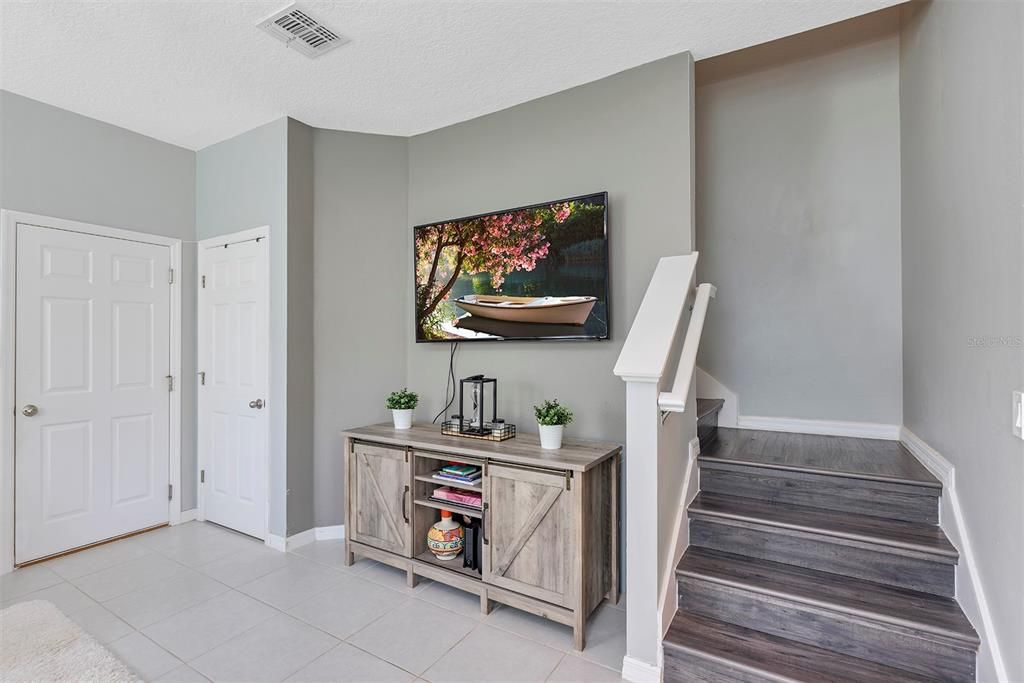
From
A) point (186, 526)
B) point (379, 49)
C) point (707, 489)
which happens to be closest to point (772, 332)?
point (707, 489)

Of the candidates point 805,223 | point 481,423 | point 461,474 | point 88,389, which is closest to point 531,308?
point 481,423

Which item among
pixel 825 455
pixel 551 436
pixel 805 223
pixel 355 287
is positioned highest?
pixel 805 223

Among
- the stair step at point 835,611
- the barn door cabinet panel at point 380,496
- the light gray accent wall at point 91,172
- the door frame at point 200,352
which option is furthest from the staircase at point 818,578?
the light gray accent wall at point 91,172

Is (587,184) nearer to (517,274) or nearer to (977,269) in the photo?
(517,274)

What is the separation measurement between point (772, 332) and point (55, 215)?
15.0ft

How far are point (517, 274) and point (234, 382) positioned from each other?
2.15 meters

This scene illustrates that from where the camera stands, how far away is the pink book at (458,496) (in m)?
2.52

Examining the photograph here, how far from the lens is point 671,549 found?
2.05 metres

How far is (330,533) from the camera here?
10.9 feet

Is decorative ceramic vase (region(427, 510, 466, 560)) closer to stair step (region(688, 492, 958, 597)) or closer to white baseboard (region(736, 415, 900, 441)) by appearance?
stair step (region(688, 492, 958, 597))

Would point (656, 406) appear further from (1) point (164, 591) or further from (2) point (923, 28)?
(1) point (164, 591)

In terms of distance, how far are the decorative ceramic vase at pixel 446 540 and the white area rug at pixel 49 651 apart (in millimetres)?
1280

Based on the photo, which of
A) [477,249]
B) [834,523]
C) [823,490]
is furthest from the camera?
[477,249]

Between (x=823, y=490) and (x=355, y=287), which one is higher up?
(x=355, y=287)
